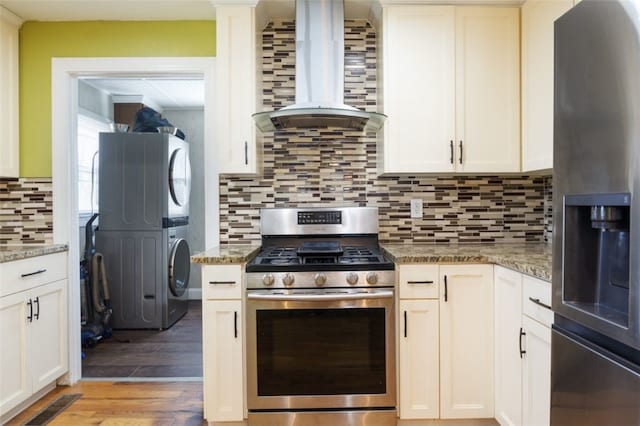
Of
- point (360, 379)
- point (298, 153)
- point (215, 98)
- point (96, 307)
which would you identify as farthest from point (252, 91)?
point (96, 307)

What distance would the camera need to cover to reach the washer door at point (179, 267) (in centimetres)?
358

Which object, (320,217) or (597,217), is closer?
(597,217)

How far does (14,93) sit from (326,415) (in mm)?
2602

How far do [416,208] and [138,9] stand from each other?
6.72 ft

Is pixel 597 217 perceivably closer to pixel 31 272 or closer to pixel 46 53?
pixel 31 272

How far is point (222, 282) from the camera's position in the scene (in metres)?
1.84

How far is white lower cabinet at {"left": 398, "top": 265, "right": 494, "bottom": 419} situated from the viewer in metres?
1.84

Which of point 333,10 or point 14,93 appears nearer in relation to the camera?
point 333,10

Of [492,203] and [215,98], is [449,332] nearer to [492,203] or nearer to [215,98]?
[492,203]

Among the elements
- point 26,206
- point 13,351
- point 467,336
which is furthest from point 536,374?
point 26,206

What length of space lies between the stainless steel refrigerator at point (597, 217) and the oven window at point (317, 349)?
83 cm

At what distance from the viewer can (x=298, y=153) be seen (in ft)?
7.94

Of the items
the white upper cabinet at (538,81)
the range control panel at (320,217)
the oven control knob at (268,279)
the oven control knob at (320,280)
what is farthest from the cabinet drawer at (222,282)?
the white upper cabinet at (538,81)

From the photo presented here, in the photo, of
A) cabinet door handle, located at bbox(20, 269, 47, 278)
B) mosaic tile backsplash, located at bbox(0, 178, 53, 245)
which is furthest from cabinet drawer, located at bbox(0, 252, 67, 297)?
mosaic tile backsplash, located at bbox(0, 178, 53, 245)
